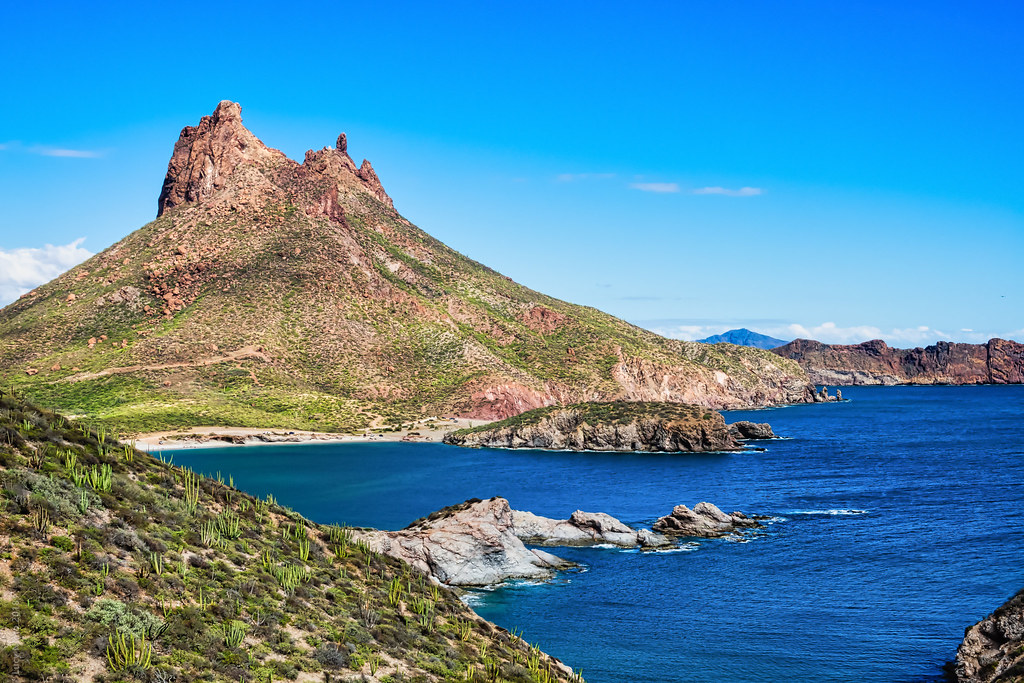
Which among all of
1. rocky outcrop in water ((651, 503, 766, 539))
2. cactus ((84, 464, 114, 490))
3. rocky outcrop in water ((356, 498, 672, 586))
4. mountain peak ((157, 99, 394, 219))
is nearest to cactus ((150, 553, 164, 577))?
cactus ((84, 464, 114, 490))

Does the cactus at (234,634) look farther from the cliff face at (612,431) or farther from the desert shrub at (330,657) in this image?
the cliff face at (612,431)

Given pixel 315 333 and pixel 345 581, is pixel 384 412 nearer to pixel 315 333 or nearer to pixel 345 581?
pixel 315 333

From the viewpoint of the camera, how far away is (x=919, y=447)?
120438mm

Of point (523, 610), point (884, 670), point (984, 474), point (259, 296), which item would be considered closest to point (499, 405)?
point (259, 296)

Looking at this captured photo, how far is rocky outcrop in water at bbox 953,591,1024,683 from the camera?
93.0 ft

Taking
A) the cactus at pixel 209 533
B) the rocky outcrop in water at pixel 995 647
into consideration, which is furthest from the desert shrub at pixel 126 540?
the rocky outcrop in water at pixel 995 647

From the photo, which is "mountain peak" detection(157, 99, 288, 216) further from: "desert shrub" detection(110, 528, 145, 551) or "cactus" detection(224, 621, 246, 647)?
"cactus" detection(224, 621, 246, 647)

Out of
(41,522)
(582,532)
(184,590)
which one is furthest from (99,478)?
(582,532)

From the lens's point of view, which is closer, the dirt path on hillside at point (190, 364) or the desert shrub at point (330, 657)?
the desert shrub at point (330, 657)

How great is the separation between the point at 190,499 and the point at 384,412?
114709 millimetres

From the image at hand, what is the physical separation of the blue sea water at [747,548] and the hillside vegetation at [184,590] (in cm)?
1013

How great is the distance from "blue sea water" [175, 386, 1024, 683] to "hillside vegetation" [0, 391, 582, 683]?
10.1 metres

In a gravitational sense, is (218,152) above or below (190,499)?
above

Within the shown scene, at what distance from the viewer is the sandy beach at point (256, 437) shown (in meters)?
113
